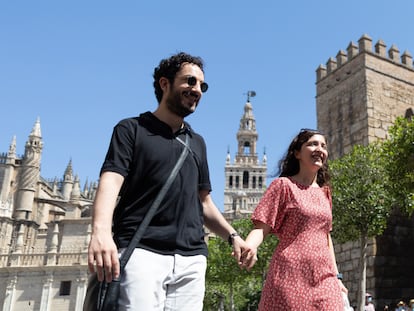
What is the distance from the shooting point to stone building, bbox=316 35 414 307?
17.4 meters

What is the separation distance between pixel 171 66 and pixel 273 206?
146cm

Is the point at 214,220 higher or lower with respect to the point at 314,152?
lower

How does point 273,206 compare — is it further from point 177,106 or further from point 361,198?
point 361,198

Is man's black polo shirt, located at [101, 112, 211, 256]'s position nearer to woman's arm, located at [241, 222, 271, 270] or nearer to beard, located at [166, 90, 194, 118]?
beard, located at [166, 90, 194, 118]

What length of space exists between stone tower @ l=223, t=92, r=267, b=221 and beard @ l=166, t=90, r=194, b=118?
9109cm

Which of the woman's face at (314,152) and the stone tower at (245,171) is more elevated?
the stone tower at (245,171)

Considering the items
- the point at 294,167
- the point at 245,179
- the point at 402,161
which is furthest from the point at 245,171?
the point at 294,167

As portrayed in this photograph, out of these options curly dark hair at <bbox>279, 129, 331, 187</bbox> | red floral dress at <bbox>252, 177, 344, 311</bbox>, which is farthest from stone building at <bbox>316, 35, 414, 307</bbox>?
red floral dress at <bbox>252, 177, 344, 311</bbox>

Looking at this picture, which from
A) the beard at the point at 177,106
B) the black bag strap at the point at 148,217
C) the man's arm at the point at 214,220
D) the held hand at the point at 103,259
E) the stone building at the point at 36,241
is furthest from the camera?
the stone building at the point at 36,241

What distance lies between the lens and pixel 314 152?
3881 mm

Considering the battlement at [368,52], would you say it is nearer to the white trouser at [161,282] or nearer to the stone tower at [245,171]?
the white trouser at [161,282]

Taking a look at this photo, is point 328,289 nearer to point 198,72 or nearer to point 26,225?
point 198,72

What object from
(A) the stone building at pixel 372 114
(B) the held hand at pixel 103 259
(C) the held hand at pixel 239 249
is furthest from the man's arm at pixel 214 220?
(A) the stone building at pixel 372 114

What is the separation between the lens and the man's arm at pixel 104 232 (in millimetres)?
2211
